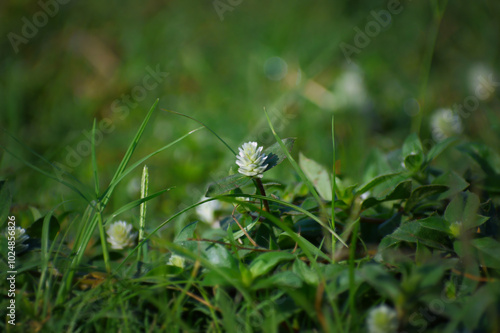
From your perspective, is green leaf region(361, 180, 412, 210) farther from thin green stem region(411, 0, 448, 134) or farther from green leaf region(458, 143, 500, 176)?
thin green stem region(411, 0, 448, 134)

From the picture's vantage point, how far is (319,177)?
1.31 meters

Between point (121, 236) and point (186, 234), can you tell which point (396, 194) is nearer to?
point (186, 234)

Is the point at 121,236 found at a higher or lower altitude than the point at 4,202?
lower

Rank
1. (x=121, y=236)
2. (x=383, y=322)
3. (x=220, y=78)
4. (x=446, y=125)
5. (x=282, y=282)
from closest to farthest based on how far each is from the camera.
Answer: (x=383, y=322)
(x=282, y=282)
(x=121, y=236)
(x=446, y=125)
(x=220, y=78)

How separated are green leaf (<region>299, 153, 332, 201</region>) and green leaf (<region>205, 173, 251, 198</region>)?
0.91 ft

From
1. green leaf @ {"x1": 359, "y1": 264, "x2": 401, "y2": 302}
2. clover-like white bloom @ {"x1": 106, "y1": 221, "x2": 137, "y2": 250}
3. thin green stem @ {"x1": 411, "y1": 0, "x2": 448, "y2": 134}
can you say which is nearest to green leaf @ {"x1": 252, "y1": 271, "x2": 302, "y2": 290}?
green leaf @ {"x1": 359, "y1": 264, "x2": 401, "y2": 302}

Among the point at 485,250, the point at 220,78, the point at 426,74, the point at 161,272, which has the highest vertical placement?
the point at 220,78

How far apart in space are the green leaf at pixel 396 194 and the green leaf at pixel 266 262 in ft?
0.95

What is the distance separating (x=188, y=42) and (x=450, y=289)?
320cm

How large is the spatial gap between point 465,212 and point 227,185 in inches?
22.7

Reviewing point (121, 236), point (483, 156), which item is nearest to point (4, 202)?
point (121, 236)

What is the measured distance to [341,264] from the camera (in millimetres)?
982

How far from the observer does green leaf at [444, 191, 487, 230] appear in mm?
985

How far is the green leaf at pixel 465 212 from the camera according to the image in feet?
3.23
